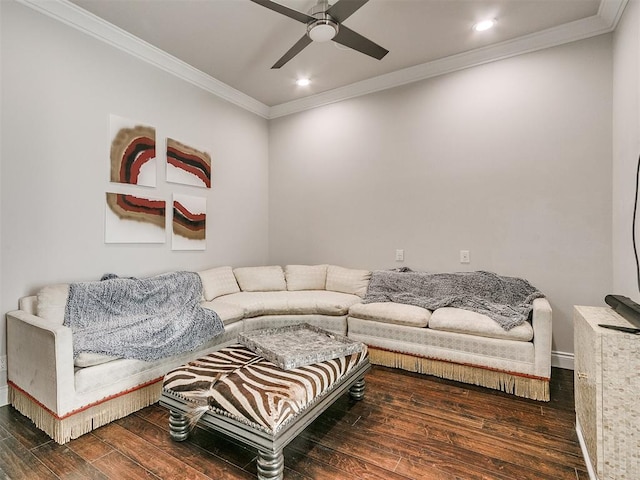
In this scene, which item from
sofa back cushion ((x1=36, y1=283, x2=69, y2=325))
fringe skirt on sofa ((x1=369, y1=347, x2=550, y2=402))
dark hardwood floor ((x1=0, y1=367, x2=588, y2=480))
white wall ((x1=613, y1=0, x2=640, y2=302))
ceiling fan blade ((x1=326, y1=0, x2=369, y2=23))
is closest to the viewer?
dark hardwood floor ((x1=0, y1=367, x2=588, y2=480))

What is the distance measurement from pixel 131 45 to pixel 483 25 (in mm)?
3134

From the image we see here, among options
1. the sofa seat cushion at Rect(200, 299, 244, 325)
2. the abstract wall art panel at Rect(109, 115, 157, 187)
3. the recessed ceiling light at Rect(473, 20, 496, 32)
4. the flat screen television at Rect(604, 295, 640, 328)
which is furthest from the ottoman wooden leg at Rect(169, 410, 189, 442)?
the recessed ceiling light at Rect(473, 20, 496, 32)

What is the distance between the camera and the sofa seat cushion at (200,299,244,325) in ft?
9.50

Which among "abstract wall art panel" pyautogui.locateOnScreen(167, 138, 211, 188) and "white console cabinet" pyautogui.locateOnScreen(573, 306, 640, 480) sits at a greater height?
"abstract wall art panel" pyautogui.locateOnScreen(167, 138, 211, 188)

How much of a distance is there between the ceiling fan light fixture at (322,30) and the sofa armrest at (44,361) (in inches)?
96.3

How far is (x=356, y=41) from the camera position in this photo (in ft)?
7.99

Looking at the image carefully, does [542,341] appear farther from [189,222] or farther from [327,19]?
[189,222]

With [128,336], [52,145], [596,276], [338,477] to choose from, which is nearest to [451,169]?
[596,276]

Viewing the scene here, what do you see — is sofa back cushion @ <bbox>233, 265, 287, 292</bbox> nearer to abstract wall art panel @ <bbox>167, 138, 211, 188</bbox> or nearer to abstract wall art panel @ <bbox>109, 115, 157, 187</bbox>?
abstract wall art panel @ <bbox>167, 138, 211, 188</bbox>

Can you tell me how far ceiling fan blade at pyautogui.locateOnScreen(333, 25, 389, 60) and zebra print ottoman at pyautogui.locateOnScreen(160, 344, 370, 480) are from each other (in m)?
2.24

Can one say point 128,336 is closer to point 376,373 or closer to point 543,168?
point 376,373

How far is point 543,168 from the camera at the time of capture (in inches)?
117

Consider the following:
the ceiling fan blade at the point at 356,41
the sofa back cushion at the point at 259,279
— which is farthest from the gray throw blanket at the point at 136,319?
the ceiling fan blade at the point at 356,41

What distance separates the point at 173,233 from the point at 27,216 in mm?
1199
